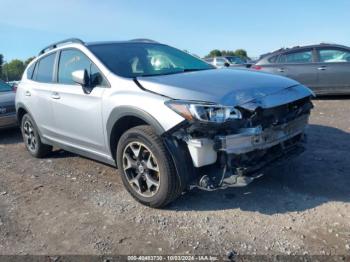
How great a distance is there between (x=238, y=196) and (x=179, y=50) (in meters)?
2.40

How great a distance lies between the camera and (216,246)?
3262 millimetres

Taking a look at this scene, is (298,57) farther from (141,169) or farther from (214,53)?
→ (214,53)

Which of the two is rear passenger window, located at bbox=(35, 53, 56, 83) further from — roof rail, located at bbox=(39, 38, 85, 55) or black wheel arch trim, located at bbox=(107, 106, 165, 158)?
black wheel arch trim, located at bbox=(107, 106, 165, 158)

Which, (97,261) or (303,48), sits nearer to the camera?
(97,261)

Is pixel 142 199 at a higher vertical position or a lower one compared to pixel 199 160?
lower

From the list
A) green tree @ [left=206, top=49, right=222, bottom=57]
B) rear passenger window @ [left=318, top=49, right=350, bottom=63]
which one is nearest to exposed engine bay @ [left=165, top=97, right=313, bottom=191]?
rear passenger window @ [left=318, top=49, right=350, bottom=63]

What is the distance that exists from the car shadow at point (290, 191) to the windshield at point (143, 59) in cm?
152

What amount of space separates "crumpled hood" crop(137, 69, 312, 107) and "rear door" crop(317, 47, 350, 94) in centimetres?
608

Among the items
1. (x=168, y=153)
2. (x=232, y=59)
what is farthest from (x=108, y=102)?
(x=232, y=59)

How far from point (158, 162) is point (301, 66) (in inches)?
297

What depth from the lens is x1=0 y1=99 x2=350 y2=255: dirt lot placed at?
3.31 m

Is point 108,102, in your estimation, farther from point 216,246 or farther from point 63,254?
point 216,246

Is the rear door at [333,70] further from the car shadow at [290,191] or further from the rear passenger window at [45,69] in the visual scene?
the rear passenger window at [45,69]

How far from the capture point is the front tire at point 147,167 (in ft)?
12.1
